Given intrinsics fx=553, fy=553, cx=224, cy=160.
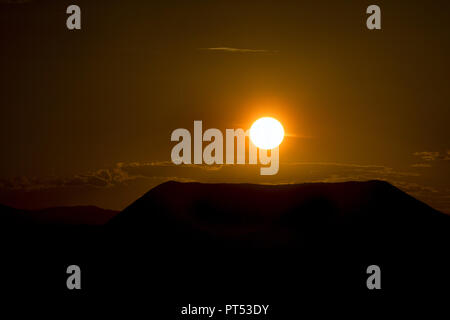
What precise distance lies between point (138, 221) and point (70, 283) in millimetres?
12080

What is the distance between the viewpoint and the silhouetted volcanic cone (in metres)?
36.5

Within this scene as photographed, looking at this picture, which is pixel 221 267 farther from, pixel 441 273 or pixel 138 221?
pixel 441 273

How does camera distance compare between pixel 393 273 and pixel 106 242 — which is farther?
pixel 106 242

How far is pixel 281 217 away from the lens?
1585 inches

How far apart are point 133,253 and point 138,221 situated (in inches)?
205

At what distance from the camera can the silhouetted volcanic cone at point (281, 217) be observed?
36500 mm

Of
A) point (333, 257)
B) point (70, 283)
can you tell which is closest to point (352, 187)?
point (333, 257)

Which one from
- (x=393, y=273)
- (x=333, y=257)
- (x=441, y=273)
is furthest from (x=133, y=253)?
(x=441, y=273)

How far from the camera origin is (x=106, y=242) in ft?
125

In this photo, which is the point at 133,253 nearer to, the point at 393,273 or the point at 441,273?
the point at 393,273
